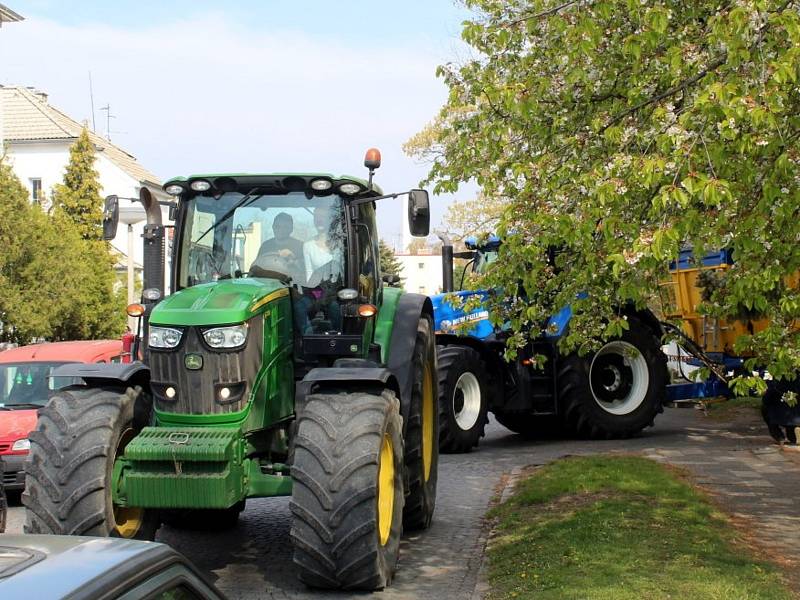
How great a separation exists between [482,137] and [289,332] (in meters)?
2.84

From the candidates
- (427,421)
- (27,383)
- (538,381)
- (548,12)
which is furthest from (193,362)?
(538,381)

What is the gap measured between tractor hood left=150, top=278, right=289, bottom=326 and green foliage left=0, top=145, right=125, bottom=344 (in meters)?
25.9

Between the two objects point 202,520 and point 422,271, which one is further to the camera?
point 422,271

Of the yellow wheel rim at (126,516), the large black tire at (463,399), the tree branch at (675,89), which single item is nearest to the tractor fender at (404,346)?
the yellow wheel rim at (126,516)

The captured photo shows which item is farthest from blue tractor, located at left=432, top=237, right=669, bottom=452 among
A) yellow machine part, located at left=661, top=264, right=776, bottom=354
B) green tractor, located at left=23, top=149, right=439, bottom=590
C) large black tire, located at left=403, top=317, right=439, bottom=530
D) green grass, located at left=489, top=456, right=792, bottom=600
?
green tractor, located at left=23, top=149, right=439, bottom=590

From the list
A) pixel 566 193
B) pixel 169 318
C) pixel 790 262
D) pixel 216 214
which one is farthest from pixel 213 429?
pixel 790 262

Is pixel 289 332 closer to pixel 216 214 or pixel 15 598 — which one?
pixel 216 214

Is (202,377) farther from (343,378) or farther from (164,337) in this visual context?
(343,378)

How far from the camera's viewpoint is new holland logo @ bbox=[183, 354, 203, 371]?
24.7 feet

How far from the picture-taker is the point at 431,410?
A: 1004cm

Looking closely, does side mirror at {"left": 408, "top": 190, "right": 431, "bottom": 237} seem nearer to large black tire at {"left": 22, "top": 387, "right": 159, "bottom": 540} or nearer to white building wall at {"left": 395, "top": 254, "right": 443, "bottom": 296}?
large black tire at {"left": 22, "top": 387, "right": 159, "bottom": 540}

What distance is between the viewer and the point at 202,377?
7.54 meters

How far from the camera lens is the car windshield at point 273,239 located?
8438 millimetres

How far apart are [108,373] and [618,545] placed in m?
3.78
